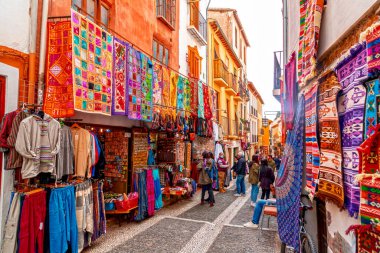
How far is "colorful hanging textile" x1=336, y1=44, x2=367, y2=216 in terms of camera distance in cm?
250


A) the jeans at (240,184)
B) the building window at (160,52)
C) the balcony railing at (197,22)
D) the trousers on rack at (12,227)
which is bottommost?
the jeans at (240,184)

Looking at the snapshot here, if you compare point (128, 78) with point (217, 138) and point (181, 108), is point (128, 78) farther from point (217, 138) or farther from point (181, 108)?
point (217, 138)

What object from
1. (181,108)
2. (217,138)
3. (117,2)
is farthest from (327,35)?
(217,138)

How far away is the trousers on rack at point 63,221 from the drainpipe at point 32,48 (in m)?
1.78

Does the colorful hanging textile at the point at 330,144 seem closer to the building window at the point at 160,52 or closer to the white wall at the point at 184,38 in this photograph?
the building window at the point at 160,52

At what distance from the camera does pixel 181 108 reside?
9.90 metres

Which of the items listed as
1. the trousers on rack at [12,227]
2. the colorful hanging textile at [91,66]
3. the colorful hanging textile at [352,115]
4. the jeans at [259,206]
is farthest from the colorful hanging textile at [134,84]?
the colorful hanging textile at [352,115]

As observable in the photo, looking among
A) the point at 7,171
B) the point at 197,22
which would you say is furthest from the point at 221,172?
the point at 7,171

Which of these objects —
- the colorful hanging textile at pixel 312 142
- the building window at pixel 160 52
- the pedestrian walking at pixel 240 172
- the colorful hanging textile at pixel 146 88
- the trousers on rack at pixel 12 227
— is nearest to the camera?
the colorful hanging textile at pixel 312 142

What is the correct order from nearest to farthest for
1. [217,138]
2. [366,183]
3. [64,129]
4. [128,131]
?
[366,183] < [64,129] < [128,131] < [217,138]

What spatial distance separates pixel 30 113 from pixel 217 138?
37.3 feet

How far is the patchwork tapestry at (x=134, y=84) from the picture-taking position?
22.3ft

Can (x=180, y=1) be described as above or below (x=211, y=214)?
above

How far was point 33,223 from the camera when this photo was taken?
4348 millimetres
